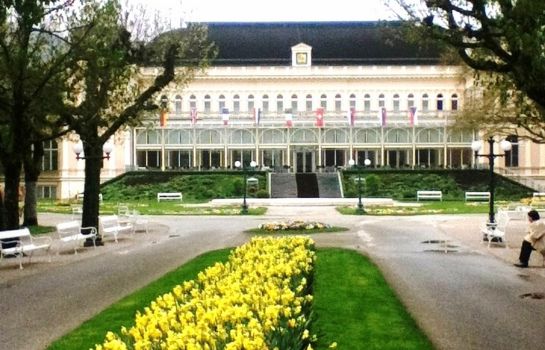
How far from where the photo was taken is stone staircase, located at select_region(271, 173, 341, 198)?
2456 inches

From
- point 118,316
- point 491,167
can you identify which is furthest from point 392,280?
point 491,167

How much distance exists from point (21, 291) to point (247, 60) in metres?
71.8

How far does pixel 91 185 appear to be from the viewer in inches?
1034

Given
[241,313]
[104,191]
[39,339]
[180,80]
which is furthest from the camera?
[104,191]

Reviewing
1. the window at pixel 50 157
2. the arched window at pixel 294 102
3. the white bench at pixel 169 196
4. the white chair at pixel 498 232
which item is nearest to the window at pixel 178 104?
the arched window at pixel 294 102

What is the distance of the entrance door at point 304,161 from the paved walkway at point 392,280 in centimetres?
4902

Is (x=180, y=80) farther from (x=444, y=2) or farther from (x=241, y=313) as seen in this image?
(x=241, y=313)

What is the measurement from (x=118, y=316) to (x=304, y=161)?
2724 inches

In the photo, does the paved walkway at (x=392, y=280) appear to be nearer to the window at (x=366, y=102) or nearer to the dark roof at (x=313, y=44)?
the window at (x=366, y=102)

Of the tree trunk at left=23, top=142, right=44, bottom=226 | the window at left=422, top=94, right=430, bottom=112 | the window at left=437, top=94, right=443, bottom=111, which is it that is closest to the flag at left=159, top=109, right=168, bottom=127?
the tree trunk at left=23, top=142, right=44, bottom=226

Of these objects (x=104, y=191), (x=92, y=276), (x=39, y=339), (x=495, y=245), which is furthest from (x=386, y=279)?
(x=104, y=191)

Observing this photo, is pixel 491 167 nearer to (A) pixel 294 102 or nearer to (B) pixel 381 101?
(B) pixel 381 101

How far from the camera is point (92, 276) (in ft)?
57.8

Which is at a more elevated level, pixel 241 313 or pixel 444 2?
pixel 444 2
